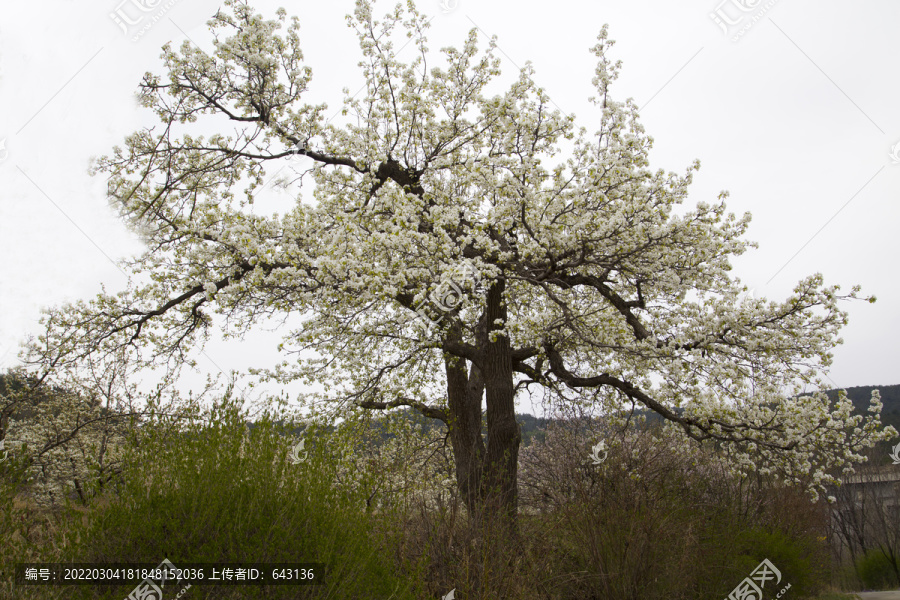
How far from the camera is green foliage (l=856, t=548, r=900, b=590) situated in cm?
2522

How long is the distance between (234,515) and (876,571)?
31305 millimetres

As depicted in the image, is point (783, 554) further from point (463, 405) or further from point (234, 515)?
point (234, 515)

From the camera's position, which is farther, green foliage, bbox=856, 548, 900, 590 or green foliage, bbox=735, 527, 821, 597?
green foliage, bbox=856, 548, 900, 590

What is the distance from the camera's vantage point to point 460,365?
438 inches

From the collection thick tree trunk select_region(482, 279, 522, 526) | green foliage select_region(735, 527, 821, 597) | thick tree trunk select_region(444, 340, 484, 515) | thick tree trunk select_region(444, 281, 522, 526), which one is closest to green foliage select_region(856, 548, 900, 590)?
green foliage select_region(735, 527, 821, 597)

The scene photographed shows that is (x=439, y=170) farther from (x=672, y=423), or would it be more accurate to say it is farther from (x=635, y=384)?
(x=672, y=423)

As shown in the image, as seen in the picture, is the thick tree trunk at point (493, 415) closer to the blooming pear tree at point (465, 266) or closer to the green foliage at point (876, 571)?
the blooming pear tree at point (465, 266)

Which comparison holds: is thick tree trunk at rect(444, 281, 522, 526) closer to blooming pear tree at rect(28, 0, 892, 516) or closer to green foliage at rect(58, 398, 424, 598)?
blooming pear tree at rect(28, 0, 892, 516)

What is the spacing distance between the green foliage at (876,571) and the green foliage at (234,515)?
29830 millimetres

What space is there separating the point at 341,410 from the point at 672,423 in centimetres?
583

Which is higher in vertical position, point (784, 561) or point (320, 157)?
point (320, 157)

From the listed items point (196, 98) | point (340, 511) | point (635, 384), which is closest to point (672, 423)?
point (635, 384)

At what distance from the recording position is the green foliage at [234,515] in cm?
389

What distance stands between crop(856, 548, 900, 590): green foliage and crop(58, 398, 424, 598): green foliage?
29830 millimetres
